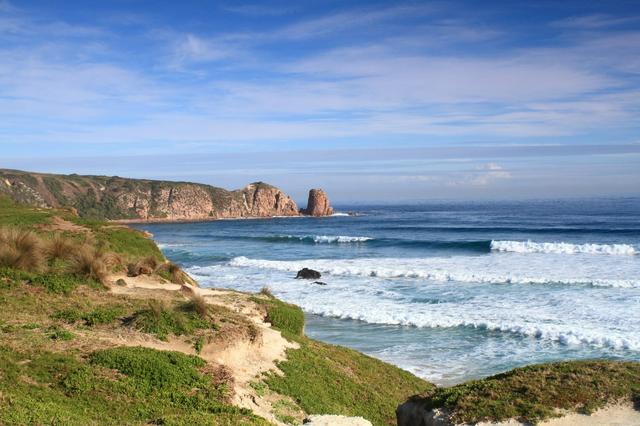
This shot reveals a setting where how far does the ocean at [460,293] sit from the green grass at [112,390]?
9.14 metres

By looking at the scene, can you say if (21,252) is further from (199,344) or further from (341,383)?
(341,383)

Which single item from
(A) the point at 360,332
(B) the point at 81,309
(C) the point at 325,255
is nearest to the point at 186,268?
(C) the point at 325,255

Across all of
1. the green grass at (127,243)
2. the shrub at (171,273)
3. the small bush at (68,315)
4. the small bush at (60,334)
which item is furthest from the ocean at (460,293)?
the small bush at (60,334)

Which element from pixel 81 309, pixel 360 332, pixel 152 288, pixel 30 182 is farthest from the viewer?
pixel 30 182

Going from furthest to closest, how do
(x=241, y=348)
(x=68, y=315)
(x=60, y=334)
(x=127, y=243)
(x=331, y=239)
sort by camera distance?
(x=331, y=239), (x=127, y=243), (x=241, y=348), (x=68, y=315), (x=60, y=334)

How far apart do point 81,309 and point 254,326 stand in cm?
378

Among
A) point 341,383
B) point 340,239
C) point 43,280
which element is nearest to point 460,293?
point 341,383

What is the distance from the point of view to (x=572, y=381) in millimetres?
8258

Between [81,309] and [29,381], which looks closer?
[29,381]

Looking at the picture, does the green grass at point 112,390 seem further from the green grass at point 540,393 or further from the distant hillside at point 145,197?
the distant hillside at point 145,197

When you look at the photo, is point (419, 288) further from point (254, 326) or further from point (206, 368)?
point (206, 368)

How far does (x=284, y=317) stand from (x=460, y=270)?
26.0 m

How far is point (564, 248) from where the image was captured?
4912 cm

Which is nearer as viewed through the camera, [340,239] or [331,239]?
[340,239]
